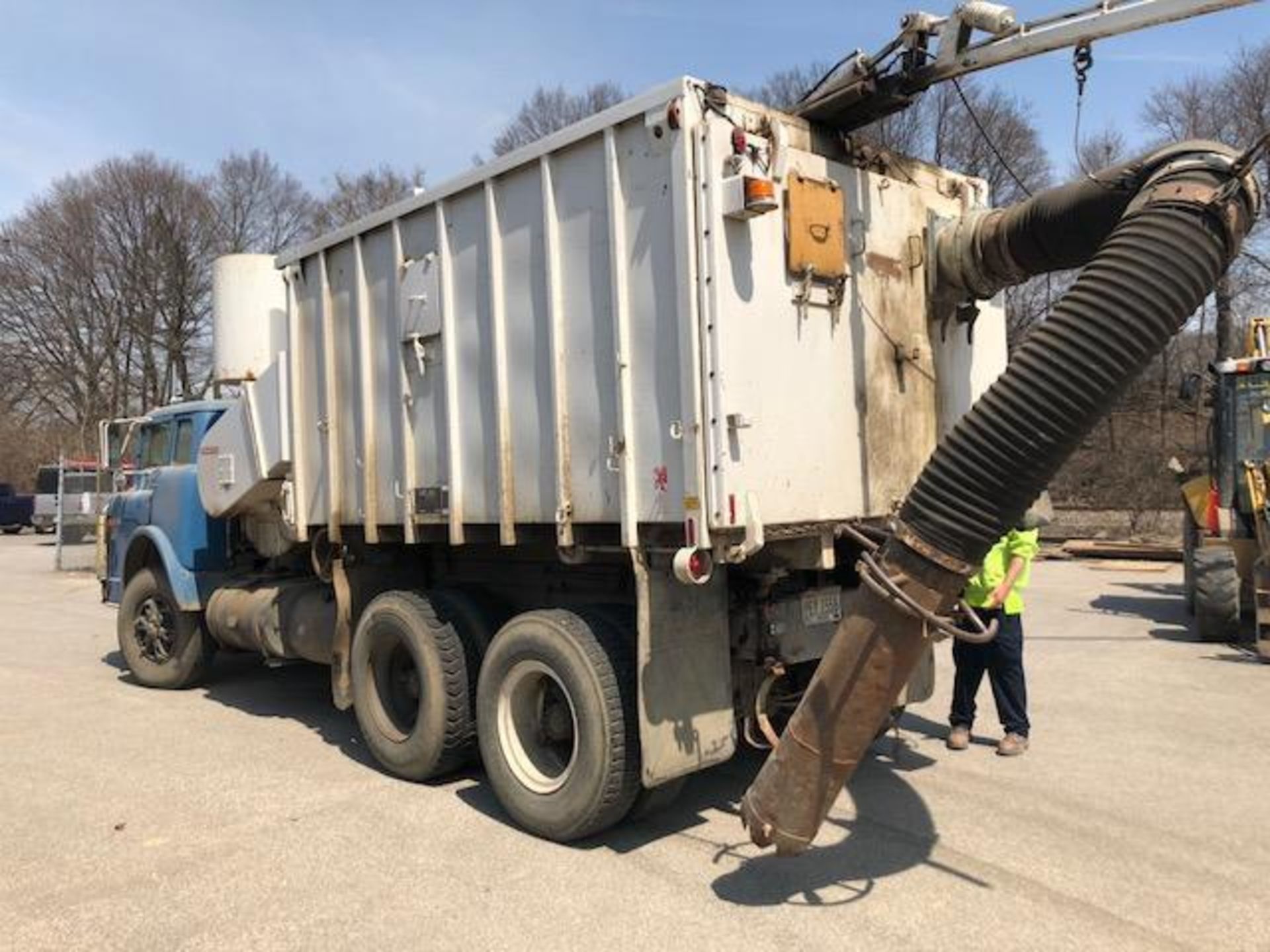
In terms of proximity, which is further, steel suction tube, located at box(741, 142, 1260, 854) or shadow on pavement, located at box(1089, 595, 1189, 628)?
shadow on pavement, located at box(1089, 595, 1189, 628)

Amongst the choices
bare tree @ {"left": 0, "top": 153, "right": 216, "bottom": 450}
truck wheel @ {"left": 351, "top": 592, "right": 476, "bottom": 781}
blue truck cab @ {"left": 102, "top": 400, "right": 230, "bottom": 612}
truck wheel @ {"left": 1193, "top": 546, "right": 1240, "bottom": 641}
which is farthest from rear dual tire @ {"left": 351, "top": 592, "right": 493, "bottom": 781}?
bare tree @ {"left": 0, "top": 153, "right": 216, "bottom": 450}

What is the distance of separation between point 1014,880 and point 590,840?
1911mm

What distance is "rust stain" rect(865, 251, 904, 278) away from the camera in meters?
5.21

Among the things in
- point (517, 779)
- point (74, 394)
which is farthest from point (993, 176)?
point (74, 394)

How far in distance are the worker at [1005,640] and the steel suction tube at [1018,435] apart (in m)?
2.35

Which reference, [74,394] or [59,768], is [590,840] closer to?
[59,768]

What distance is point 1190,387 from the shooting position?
10.7 m

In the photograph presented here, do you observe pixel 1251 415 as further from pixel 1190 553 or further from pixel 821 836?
pixel 821 836

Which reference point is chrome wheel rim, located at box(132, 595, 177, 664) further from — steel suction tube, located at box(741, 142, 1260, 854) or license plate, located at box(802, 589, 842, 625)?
steel suction tube, located at box(741, 142, 1260, 854)

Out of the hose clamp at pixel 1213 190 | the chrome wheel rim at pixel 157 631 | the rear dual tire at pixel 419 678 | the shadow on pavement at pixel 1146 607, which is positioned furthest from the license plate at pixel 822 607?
the shadow on pavement at pixel 1146 607

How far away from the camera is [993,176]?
32406mm

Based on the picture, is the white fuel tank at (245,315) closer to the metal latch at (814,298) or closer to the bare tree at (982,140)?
the metal latch at (814,298)

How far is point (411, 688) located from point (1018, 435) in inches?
160

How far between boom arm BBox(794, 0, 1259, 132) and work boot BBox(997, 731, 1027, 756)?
147 inches
